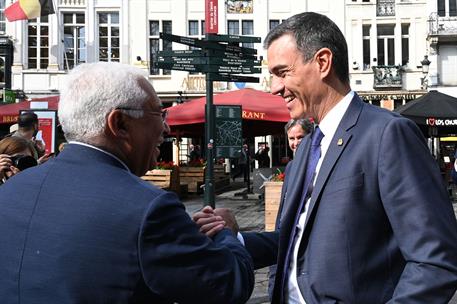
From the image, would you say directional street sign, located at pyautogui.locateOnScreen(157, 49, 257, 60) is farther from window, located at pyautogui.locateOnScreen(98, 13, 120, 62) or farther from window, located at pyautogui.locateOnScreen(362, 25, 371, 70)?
window, located at pyautogui.locateOnScreen(362, 25, 371, 70)

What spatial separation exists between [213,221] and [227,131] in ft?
26.6

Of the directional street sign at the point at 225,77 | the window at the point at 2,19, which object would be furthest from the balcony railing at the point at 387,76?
the directional street sign at the point at 225,77

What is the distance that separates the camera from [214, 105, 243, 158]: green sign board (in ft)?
32.0

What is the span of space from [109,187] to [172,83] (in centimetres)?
2827

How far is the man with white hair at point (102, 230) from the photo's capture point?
55.2 inches

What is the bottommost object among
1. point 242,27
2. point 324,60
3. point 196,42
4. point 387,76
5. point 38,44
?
point 324,60

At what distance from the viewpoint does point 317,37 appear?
1.84m

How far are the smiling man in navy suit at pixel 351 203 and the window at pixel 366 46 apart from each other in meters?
28.4

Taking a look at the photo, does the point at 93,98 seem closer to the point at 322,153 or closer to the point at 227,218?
the point at 227,218

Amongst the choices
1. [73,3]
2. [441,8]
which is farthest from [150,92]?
[441,8]

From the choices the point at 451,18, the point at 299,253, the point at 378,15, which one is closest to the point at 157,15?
the point at 378,15

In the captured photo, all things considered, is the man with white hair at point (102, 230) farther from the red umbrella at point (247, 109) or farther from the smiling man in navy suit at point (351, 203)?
the red umbrella at point (247, 109)

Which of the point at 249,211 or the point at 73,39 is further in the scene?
the point at 73,39

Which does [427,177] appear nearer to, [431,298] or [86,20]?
[431,298]
